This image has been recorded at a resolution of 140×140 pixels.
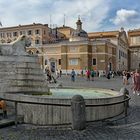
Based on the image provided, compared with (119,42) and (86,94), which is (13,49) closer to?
(86,94)

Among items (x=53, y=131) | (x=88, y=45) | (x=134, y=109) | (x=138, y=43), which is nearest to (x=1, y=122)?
(x=53, y=131)

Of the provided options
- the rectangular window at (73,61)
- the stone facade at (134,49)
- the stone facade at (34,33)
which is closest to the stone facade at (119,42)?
the stone facade at (134,49)

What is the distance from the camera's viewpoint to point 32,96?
971 centimetres

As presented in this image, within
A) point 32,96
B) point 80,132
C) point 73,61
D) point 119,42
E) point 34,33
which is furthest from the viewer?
point 119,42

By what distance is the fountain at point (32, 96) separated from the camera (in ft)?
31.1

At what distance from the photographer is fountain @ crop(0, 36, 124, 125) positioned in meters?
9.47

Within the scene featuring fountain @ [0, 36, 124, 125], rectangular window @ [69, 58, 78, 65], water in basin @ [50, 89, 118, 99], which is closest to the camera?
fountain @ [0, 36, 124, 125]

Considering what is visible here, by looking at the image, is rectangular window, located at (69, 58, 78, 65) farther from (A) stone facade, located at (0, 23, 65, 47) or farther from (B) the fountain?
(B) the fountain

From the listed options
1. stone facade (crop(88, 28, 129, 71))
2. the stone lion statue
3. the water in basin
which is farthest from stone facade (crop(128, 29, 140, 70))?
the stone lion statue

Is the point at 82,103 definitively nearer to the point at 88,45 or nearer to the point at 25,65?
the point at 25,65

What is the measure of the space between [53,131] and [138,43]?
93032 millimetres

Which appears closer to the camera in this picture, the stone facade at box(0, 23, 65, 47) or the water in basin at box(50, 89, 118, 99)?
the water in basin at box(50, 89, 118, 99)

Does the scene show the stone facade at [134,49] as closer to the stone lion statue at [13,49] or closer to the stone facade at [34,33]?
the stone facade at [34,33]

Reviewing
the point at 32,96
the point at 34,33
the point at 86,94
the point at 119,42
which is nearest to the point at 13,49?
the point at 32,96
